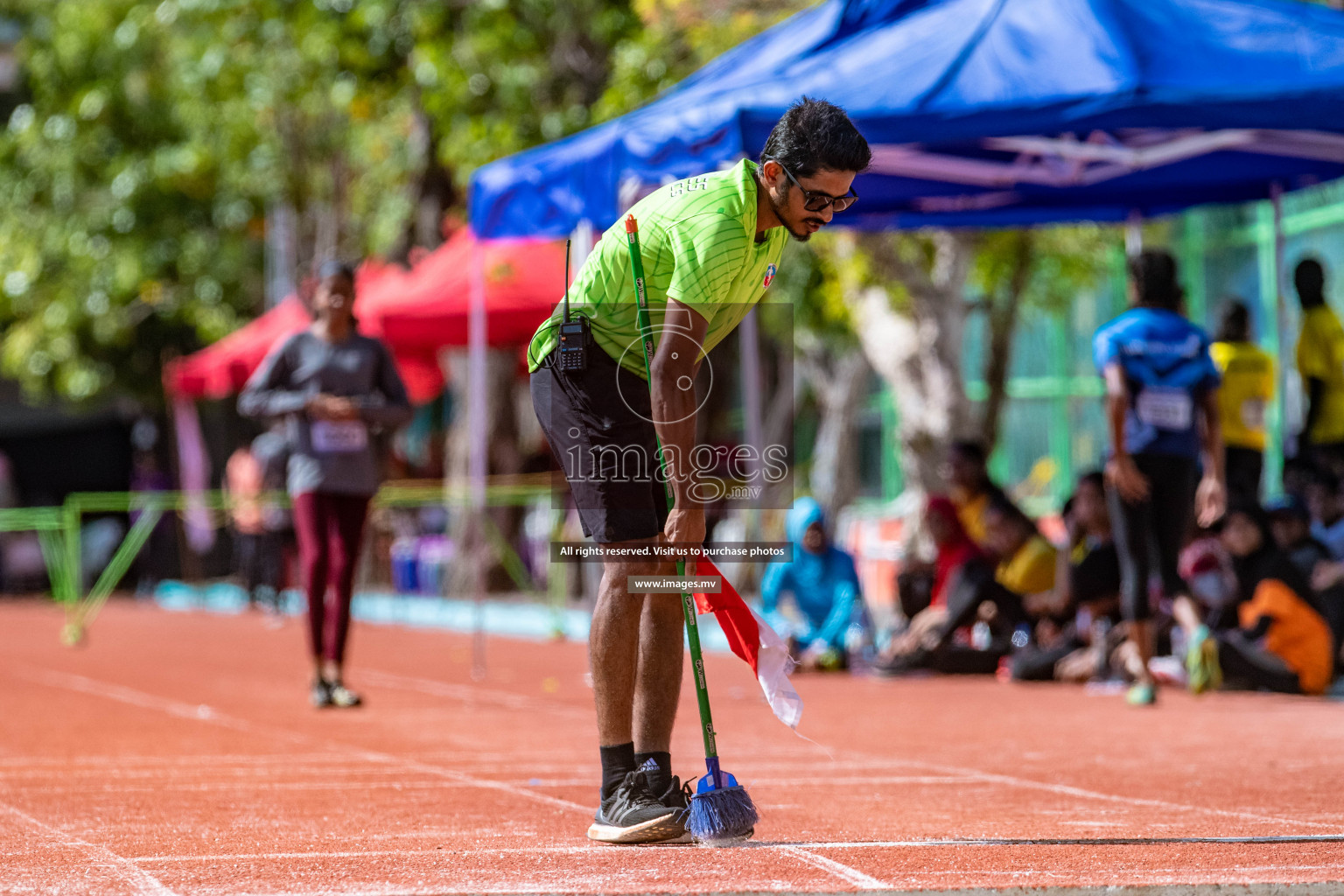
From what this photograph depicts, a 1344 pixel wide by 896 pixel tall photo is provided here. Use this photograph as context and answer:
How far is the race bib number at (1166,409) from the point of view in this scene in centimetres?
876

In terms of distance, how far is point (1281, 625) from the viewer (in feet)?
29.7

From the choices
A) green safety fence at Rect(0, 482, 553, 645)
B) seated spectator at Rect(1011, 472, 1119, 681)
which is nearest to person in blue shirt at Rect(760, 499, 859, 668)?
seated spectator at Rect(1011, 472, 1119, 681)

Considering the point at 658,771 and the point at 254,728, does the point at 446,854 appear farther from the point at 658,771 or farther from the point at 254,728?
the point at 254,728

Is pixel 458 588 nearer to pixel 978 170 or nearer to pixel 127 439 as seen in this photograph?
pixel 978 170

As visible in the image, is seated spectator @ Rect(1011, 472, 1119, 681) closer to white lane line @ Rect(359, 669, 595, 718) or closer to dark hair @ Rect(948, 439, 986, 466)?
dark hair @ Rect(948, 439, 986, 466)

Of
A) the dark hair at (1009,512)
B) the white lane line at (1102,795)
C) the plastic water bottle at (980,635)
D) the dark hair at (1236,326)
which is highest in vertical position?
the dark hair at (1236,326)

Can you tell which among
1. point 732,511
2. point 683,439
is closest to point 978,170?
point 683,439

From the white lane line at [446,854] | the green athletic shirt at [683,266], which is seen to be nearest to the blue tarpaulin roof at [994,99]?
the green athletic shirt at [683,266]

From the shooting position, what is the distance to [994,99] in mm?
8047

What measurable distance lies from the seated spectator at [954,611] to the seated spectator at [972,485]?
127 millimetres

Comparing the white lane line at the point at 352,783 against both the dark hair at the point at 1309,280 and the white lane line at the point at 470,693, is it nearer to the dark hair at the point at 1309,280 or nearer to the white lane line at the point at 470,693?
the white lane line at the point at 470,693

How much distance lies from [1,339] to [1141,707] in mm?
20192

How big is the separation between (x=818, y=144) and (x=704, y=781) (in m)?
1.71

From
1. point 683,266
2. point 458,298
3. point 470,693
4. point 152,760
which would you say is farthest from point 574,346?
point 458,298
